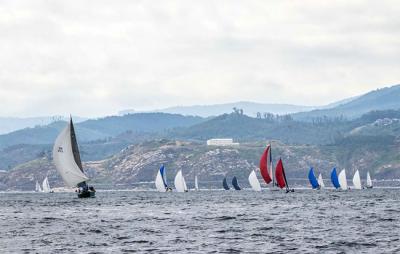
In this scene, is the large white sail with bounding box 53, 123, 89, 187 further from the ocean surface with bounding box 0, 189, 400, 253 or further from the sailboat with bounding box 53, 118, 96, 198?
the ocean surface with bounding box 0, 189, 400, 253

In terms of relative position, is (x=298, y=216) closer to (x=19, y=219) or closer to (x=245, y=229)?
(x=245, y=229)

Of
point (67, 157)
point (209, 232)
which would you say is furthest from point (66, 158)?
point (209, 232)

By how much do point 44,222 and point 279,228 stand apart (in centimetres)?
3347

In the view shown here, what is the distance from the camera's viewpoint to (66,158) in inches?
6959

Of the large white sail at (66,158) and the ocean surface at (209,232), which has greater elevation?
the large white sail at (66,158)

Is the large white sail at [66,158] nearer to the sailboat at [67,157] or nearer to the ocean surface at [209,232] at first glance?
the sailboat at [67,157]

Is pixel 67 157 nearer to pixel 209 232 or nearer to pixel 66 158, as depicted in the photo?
pixel 66 158

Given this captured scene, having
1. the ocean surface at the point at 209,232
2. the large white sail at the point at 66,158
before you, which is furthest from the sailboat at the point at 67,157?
the ocean surface at the point at 209,232

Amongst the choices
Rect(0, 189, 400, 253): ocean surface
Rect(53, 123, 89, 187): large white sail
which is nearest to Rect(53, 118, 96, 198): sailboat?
Rect(53, 123, 89, 187): large white sail

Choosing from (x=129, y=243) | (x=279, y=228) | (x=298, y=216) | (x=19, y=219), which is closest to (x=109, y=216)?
(x=19, y=219)

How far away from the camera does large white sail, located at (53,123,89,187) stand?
576 ft

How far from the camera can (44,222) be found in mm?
119125

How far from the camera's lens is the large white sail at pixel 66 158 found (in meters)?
176

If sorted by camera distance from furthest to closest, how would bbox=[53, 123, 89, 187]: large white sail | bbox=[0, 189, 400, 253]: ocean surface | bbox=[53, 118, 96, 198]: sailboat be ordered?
bbox=[53, 118, 96, 198]: sailboat < bbox=[53, 123, 89, 187]: large white sail < bbox=[0, 189, 400, 253]: ocean surface
